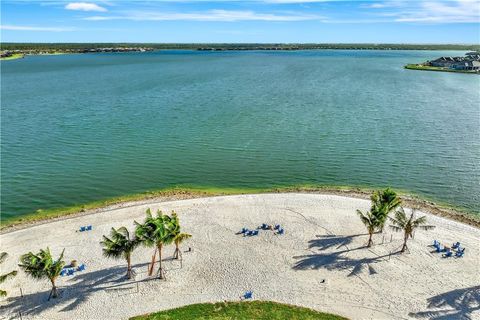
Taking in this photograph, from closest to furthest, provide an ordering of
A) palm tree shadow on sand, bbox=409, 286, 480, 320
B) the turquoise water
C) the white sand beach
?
palm tree shadow on sand, bbox=409, 286, 480, 320 < the white sand beach < the turquoise water

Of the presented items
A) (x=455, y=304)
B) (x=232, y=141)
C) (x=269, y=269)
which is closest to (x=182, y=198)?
(x=269, y=269)

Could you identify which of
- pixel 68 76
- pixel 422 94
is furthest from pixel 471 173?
pixel 68 76

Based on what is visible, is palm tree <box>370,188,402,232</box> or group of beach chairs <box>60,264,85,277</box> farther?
palm tree <box>370,188,402,232</box>

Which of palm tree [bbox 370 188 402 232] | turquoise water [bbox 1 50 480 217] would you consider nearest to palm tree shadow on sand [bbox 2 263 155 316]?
turquoise water [bbox 1 50 480 217]

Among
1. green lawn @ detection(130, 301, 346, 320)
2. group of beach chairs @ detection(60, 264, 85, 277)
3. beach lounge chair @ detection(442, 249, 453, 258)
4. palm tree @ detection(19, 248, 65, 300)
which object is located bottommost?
green lawn @ detection(130, 301, 346, 320)

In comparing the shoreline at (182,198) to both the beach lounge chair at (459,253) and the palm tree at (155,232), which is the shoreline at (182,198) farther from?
the palm tree at (155,232)

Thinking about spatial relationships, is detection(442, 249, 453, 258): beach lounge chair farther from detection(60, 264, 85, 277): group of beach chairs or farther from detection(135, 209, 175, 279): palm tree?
detection(60, 264, 85, 277): group of beach chairs
